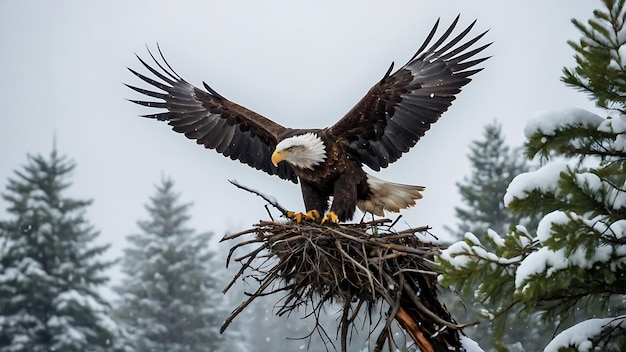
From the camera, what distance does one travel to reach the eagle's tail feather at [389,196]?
7000 mm

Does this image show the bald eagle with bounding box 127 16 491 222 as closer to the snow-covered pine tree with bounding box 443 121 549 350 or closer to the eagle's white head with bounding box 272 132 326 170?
the eagle's white head with bounding box 272 132 326 170

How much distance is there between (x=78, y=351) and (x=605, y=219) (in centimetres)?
1711

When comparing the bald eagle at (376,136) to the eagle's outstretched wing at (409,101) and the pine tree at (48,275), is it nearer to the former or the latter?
the eagle's outstretched wing at (409,101)

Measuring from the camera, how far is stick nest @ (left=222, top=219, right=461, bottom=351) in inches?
161

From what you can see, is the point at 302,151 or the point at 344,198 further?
the point at 344,198

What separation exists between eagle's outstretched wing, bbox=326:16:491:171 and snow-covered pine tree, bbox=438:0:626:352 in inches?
141

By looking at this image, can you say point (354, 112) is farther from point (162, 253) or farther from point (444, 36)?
point (162, 253)

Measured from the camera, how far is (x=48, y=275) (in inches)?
710

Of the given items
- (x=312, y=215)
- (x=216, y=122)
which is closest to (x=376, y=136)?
(x=312, y=215)

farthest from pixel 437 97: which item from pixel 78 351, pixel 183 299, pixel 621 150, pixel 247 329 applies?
pixel 247 329

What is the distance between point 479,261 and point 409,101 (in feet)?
13.2

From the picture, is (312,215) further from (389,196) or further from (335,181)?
(389,196)

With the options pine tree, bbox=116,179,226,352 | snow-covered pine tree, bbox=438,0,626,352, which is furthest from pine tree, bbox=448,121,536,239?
snow-covered pine tree, bbox=438,0,626,352

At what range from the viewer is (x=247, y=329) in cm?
3628
